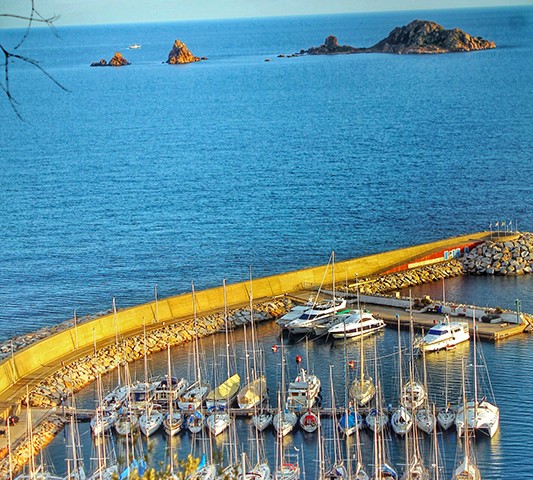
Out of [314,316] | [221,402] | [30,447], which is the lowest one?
[221,402]

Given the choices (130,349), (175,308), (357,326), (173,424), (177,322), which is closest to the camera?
(173,424)

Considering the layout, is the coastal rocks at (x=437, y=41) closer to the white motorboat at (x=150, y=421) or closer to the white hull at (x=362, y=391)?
the white hull at (x=362, y=391)

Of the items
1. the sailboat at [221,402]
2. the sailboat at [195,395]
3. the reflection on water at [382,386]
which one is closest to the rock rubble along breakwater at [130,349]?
the reflection on water at [382,386]

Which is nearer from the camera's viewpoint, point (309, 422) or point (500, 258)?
point (309, 422)

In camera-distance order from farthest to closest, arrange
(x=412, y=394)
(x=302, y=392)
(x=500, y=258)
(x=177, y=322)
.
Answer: (x=500, y=258)
(x=177, y=322)
(x=302, y=392)
(x=412, y=394)

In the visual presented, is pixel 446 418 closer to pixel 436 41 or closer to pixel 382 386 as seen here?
pixel 382 386

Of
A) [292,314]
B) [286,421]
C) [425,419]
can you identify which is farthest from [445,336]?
[286,421]

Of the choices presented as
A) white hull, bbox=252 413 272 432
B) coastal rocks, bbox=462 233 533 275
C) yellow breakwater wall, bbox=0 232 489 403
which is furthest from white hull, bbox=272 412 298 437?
coastal rocks, bbox=462 233 533 275

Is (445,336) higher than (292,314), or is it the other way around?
(292,314)
